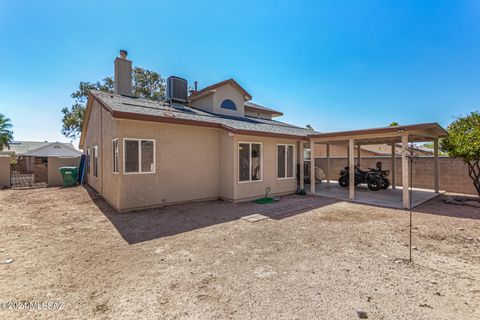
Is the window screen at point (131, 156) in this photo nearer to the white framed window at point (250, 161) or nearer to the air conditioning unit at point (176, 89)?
the white framed window at point (250, 161)

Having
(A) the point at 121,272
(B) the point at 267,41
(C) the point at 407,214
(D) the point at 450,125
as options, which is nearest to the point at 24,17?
(B) the point at 267,41

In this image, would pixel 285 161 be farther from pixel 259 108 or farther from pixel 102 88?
pixel 102 88

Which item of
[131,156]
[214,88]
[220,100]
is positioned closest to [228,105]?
[220,100]

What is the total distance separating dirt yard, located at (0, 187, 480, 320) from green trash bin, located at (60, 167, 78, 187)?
6.49 m

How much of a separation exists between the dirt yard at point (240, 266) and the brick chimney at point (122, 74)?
21.6 feet

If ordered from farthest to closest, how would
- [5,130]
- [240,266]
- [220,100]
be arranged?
[5,130]
[220,100]
[240,266]

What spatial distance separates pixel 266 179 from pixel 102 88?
19825 millimetres

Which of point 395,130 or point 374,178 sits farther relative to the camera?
point 374,178

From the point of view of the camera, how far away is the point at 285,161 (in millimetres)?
9312

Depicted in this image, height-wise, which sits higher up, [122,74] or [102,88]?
[102,88]

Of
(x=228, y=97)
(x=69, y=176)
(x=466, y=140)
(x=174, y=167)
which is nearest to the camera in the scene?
(x=174, y=167)

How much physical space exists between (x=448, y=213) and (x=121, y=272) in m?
8.46

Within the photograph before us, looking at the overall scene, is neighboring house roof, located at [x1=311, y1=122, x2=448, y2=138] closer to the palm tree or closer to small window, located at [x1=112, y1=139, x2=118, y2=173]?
small window, located at [x1=112, y1=139, x2=118, y2=173]

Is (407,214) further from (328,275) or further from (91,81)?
(91,81)
